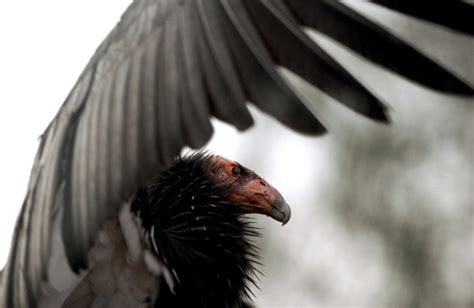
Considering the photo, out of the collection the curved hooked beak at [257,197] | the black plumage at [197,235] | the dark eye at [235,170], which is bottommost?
the black plumage at [197,235]

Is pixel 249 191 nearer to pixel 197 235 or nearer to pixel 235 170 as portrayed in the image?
pixel 235 170

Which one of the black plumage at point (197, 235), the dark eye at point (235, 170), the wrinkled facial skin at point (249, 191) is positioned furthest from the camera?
the dark eye at point (235, 170)

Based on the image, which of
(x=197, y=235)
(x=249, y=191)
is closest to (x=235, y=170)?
(x=249, y=191)

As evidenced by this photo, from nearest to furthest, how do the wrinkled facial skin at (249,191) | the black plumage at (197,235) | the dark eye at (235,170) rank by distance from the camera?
1. the black plumage at (197,235)
2. the wrinkled facial skin at (249,191)
3. the dark eye at (235,170)

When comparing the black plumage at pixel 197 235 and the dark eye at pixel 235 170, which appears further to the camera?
the dark eye at pixel 235 170

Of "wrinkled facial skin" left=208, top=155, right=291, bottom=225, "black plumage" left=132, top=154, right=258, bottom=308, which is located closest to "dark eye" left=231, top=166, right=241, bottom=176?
"wrinkled facial skin" left=208, top=155, right=291, bottom=225

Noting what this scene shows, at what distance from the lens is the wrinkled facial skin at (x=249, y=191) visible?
4.38 meters

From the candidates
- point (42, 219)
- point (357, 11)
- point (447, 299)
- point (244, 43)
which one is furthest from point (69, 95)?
point (447, 299)

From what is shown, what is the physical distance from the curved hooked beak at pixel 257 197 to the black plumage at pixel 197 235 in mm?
46

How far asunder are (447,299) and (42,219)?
893cm

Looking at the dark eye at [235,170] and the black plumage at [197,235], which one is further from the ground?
the dark eye at [235,170]

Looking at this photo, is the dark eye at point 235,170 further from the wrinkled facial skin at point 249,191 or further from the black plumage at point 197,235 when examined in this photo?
the black plumage at point 197,235

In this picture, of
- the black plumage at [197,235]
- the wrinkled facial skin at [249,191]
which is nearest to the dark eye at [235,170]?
the wrinkled facial skin at [249,191]

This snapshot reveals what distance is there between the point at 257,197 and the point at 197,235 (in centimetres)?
43
